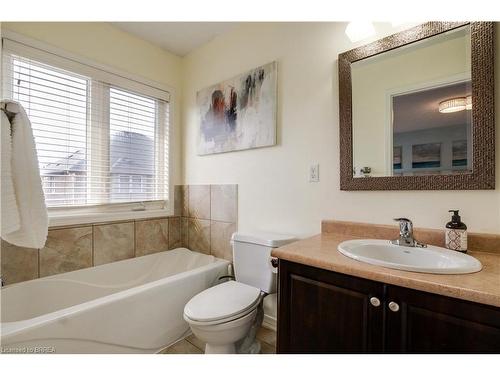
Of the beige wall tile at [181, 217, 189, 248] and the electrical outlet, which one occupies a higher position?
the electrical outlet

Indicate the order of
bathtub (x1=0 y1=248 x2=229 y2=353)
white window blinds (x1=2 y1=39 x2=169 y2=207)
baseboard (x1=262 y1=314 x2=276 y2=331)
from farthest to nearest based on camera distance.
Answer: baseboard (x1=262 y1=314 x2=276 y2=331) < white window blinds (x1=2 y1=39 x2=169 y2=207) < bathtub (x1=0 y1=248 x2=229 y2=353)

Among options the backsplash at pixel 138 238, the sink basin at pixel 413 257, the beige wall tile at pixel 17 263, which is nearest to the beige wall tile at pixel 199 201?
the backsplash at pixel 138 238

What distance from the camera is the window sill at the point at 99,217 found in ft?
5.60

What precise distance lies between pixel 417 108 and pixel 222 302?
4.90 feet

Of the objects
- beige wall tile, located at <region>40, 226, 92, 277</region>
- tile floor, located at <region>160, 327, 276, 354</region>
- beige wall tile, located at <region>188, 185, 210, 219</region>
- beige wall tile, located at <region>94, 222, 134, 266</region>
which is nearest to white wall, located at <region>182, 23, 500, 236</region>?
beige wall tile, located at <region>188, 185, 210, 219</region>

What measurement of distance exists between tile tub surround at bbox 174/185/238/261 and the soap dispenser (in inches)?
54.9

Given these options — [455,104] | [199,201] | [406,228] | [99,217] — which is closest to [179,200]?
[199,201]

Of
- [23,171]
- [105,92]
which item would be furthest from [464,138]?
[105,92]

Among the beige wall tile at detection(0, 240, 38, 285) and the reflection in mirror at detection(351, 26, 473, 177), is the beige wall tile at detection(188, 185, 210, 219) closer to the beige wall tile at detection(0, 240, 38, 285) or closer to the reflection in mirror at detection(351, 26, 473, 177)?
the beige wall tile at detection(0, 240, 38, 285)

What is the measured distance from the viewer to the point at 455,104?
1.12 meters

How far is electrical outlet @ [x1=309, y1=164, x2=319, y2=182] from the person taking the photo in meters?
1.56

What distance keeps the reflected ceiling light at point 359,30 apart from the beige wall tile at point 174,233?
6.96ft

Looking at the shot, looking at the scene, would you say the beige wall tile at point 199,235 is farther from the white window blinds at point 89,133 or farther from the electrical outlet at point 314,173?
the electrical outlet at point 314,173

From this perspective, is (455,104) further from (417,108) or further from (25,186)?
(25,186)
